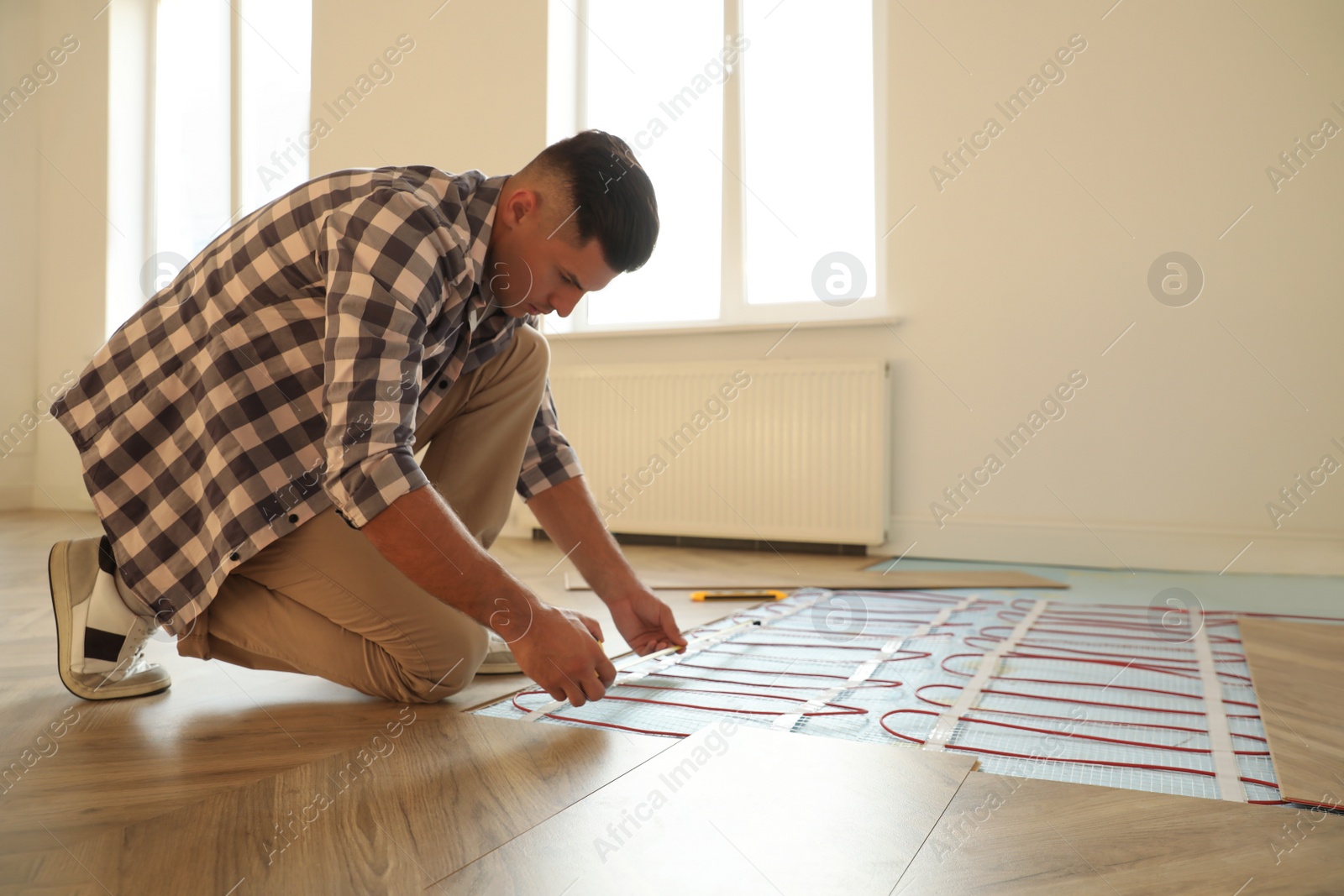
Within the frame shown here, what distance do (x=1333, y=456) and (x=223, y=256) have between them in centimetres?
307

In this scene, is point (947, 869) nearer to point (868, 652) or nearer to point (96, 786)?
point (96, 786)

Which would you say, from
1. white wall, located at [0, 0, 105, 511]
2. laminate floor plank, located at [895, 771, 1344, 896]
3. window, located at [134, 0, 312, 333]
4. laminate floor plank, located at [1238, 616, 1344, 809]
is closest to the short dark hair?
laminate floor plank, located at [895, 771, 1344, 896]

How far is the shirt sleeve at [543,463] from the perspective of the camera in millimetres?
1488

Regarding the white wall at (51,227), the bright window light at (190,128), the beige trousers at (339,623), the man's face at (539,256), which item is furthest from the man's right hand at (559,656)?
the white wall at (51,227)

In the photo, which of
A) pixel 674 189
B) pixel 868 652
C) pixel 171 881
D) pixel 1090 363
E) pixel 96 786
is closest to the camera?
pixel 171 881

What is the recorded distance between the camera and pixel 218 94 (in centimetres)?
496

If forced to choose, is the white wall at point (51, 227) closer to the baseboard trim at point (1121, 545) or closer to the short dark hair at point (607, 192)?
the baseboard trim at point (1121, 545)

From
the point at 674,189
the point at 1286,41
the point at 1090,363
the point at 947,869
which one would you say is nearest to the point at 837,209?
the point at 674,189

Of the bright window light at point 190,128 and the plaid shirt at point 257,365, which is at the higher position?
the bright window light at point 190,128

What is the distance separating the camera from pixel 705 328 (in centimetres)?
369

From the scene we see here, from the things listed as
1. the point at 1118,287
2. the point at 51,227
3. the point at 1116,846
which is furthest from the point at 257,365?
the point at 51,227

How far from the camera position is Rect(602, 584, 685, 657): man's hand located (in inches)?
54.7

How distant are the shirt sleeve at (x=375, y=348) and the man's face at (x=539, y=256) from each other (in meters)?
0.14

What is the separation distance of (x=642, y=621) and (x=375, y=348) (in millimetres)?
599
